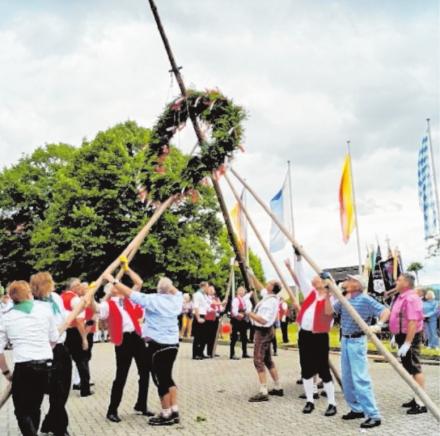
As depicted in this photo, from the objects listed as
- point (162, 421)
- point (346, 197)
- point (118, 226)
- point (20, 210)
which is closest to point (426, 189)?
point (346, 197)

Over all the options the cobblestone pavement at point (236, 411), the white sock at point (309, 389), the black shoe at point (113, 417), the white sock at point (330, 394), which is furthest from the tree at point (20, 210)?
the white sock at point (330, 394)

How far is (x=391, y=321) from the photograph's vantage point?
8508mm

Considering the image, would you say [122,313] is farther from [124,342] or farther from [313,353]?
[313,353]

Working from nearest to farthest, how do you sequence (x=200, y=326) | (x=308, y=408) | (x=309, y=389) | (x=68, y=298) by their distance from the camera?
(x=308, y=408)
(x=309, y=389)
(x=68, y=298)
(x=200, y=326)

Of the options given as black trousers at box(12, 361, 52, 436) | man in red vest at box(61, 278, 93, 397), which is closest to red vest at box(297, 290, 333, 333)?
man in red vest at box(61, 278, 93, 397)

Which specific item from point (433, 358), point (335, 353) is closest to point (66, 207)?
point (335, 353)

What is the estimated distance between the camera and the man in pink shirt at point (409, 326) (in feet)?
26.5

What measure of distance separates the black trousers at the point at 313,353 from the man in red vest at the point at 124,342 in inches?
87.4

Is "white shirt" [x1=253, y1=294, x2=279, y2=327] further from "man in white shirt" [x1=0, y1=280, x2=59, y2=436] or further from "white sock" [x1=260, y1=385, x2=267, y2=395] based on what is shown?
"man in white shirt" [x1=0, y1=280, x2=59, y2=436]

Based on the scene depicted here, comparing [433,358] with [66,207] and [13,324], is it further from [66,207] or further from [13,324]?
[66,207]

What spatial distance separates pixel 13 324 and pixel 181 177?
4.22m

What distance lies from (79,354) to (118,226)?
69.1 ft

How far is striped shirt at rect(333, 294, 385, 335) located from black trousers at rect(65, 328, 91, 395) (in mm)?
4464

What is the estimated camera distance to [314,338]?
8.65 meters
